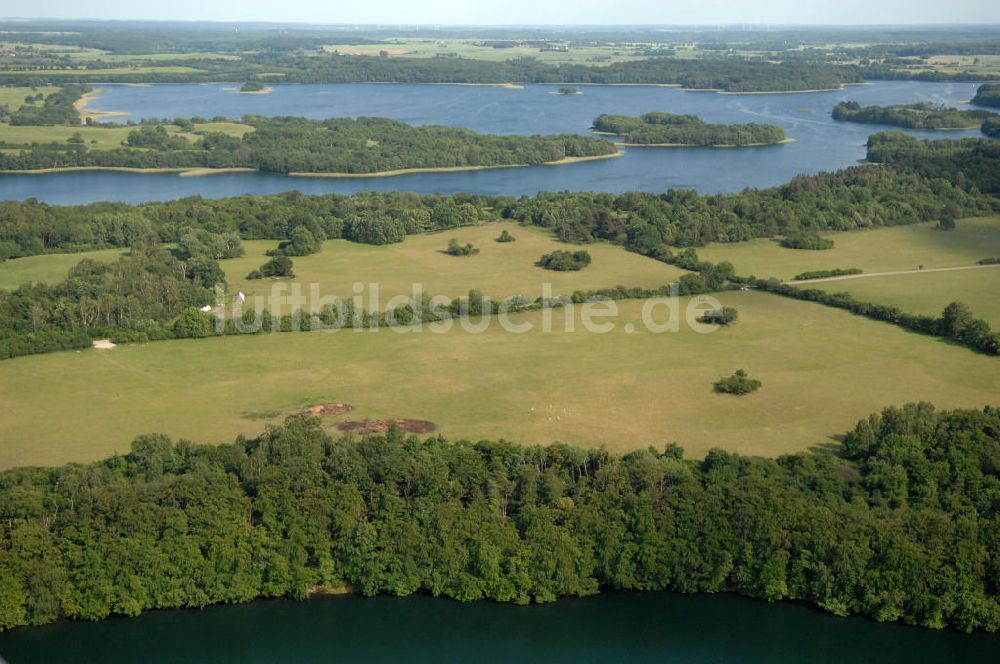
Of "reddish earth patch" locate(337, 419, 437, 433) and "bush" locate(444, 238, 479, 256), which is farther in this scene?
"bush" locate(444, 238, 479, 256)

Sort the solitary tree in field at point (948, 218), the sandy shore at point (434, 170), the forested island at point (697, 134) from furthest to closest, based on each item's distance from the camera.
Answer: the forested island at point (697, 134) < the sandy shore at point (434, 170) < the solitary tree in field at point (948, 218)

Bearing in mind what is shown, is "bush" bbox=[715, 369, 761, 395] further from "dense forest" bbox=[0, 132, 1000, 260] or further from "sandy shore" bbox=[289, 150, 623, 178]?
"sandy shore" bbox=[289, 150, 623, 178]

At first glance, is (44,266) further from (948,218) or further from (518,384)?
(948,218)

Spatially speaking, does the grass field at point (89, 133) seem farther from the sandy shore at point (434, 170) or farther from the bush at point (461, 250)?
the bush at point (461, 250)

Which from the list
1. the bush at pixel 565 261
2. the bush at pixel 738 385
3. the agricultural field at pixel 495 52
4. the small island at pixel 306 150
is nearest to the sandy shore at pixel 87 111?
the small island at pixel 306 150

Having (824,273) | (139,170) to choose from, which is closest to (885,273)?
(824,273)

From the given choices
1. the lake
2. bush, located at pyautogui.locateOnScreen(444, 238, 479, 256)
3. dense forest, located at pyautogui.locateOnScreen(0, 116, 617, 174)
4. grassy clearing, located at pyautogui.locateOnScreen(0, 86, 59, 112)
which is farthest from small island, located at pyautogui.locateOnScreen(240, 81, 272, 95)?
bush, located at pyautogui.locateOnScreen(444, 238, 479, 256)

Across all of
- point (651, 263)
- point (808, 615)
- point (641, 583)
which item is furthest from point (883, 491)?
point (651, 263)

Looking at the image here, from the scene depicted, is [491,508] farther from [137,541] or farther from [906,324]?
[906,324]
